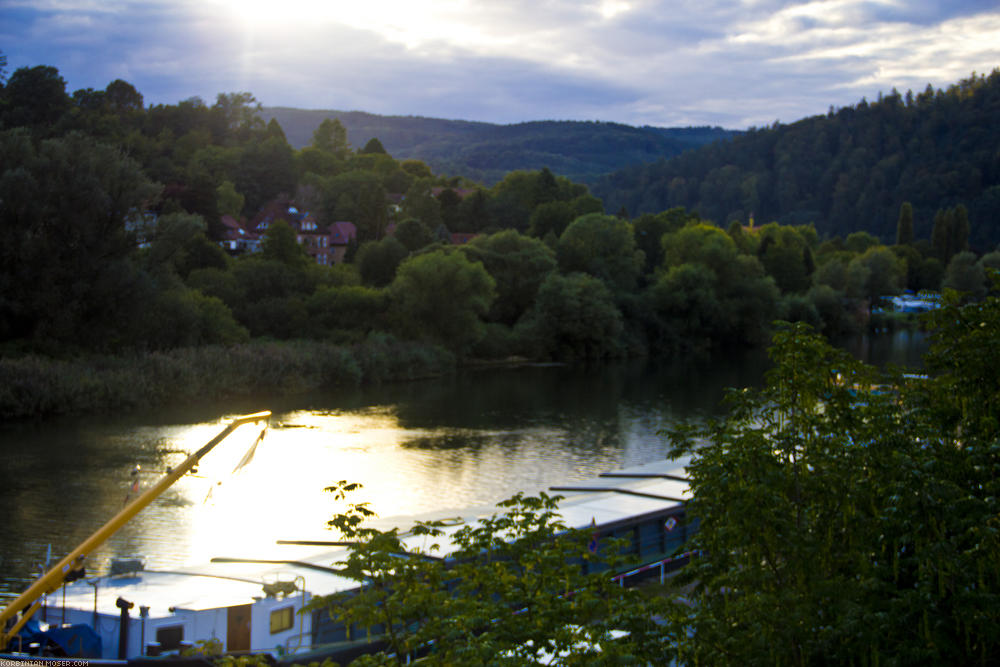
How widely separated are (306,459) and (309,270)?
27958 mm

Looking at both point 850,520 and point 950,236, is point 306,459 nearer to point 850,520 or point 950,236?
point 850,520

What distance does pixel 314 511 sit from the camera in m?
24.5

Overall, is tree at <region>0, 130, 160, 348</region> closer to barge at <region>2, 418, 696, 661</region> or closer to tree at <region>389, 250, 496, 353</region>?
tree at <region>389, 250, 496, 353</region>

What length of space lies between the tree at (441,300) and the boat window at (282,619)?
4047cm

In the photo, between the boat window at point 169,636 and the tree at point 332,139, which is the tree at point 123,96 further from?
the boat window at point 169,636

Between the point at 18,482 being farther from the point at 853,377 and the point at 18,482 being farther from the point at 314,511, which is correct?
the point at 853,377

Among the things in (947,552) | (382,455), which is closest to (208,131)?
(382,455)

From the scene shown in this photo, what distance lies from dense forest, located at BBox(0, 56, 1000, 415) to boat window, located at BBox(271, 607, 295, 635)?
25308 mm

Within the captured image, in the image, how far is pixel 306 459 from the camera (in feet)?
100

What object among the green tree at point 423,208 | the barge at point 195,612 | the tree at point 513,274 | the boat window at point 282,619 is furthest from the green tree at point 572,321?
the boat window at point 282,619

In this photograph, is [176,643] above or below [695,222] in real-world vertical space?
below

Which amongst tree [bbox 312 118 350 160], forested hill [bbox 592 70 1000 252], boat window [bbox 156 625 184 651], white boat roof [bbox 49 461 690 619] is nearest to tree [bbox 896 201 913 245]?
forested hill [bbox 592 70 1000 252]

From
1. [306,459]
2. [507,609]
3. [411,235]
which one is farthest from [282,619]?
[411,235]

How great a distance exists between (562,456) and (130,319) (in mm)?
20336
